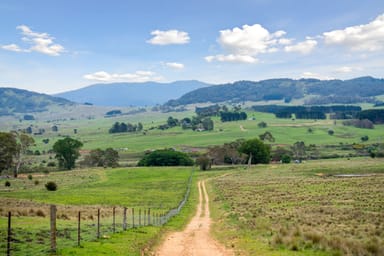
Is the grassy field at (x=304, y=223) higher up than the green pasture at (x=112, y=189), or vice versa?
the grassy field at (x=304, y=223)

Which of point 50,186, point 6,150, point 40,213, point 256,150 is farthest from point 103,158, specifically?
point 40,213

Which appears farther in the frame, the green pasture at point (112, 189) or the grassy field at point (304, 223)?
the green pasture at point (112, 189)

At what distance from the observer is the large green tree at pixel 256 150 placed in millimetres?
120375

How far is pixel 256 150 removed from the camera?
12094 centimetres

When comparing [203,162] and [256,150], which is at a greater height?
[256,150]

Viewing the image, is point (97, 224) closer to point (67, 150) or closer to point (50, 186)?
point (50, 186)

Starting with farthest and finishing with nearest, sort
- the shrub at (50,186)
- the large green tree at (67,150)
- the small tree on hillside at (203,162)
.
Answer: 1. the large green tree at (67,150)
2. the small tree on hillside at (203,162)
3. the shrub at (50,186)

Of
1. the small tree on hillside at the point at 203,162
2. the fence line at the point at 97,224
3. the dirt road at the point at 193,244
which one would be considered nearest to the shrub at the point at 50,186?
the fence line at the point at 97,224

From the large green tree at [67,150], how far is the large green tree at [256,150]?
52941 millimetres

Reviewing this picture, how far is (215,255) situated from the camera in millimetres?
18547

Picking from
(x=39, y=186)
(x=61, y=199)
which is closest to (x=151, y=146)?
(x=39, y=186)

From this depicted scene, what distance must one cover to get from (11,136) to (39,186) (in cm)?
2963

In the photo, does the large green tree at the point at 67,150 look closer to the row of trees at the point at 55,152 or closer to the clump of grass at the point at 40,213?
the row of trees at the point at 55,152

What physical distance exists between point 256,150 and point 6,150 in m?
71.8
